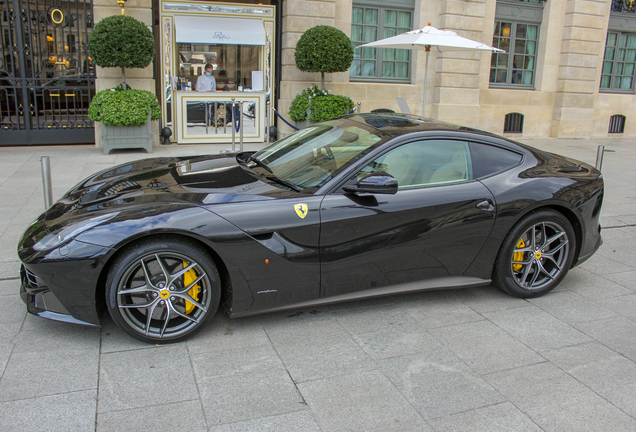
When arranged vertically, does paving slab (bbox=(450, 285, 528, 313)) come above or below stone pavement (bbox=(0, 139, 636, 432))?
above

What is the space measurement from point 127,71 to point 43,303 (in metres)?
8.59

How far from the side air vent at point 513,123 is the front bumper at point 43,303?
14.1 m

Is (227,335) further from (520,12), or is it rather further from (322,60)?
(520,12)

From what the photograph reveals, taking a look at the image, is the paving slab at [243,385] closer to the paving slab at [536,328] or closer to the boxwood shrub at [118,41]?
the paving slab at [536,328]

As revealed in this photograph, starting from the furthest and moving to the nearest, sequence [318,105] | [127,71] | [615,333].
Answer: [318,105] < [127,71] < [615,333]

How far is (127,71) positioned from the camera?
10.9 m

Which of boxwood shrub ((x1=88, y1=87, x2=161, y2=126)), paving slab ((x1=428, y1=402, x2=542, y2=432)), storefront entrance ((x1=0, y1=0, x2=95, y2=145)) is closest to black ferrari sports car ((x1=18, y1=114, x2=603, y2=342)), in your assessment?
paving slab ((x1=428, y1=402, x2=542, y2=432))

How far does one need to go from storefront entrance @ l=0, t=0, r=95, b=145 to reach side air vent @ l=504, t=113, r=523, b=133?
1085 centimetres

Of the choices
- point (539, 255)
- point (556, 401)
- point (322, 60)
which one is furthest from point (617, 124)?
point (556, 401)

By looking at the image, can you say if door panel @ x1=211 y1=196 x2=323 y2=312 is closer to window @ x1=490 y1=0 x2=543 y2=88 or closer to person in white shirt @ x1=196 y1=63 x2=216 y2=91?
person in white shirt @ x1=196 y1=63 x2=216 y2=91

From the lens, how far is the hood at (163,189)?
3549mm

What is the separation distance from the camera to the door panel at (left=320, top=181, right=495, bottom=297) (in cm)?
370

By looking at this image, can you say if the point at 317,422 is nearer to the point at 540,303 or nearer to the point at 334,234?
the point at 334,234

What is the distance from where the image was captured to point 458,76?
1380 cm
